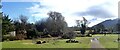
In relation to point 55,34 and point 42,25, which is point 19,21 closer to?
point 42,25

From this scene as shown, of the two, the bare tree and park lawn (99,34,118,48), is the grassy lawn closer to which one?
park lawn (99,34,118,48)

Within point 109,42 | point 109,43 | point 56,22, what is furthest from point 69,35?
point 109,43

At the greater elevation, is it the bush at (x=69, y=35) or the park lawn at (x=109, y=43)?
the bush at (x=69, y=35)

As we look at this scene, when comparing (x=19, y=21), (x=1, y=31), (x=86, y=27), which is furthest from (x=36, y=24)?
(x=86, y=27)

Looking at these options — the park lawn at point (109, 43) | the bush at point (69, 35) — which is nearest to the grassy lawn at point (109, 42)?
the park lawn at point (109, 43)

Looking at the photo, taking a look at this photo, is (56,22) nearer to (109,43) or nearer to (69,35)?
(69,35)

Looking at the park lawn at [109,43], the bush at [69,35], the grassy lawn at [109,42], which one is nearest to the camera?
the park lawn at [109,43]

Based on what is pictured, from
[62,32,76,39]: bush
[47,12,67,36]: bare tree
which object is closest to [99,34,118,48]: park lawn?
[62,32,76,39]: bush

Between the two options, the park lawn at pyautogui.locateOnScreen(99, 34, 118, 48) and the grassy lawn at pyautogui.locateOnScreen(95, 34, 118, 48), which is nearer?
the park lawn at pyautogui.locateOnScreen(99, 34, 118, 48)

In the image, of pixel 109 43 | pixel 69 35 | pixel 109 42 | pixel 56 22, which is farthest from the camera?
pixel 56 22

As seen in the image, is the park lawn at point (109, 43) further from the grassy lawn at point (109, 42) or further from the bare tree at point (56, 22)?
the bare tree at point (56, 22)

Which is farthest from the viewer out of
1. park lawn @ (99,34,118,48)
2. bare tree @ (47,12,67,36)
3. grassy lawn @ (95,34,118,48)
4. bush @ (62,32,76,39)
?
bare tree @ (47,12,67,36)

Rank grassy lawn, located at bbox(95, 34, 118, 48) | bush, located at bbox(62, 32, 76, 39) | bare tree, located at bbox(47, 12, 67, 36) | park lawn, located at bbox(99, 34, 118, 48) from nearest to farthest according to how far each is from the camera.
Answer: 1. park lawn, located at bbox(99, 34, 118, 48)
2. grassy lawn, located at bbox(95, 34, 118, 48)
3. bush, located at bbox(62, 32, 76, 39)
4. bare tree, located at bbox(47, 12, 67, 36)

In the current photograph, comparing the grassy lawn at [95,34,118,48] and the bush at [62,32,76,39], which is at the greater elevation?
the bush at [62,32,76,39]
